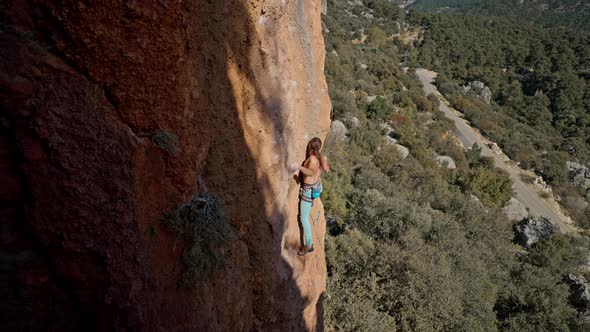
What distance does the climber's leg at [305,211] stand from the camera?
5844 mm

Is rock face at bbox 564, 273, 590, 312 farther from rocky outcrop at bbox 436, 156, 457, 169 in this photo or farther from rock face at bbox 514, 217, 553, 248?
rocky outcrop at bbox 436, 156, 457, 169

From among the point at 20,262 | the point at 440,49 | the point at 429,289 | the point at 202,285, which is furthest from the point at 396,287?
the point at 440,49

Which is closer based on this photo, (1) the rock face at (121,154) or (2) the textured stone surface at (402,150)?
(1) the rock face at (121,154)

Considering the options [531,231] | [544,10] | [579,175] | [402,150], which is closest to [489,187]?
[531,231]

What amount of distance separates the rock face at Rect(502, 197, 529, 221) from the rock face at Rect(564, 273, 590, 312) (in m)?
8.58

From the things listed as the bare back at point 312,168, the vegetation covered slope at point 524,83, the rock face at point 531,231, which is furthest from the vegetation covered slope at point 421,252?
the vegetation covered slope at point 524,83

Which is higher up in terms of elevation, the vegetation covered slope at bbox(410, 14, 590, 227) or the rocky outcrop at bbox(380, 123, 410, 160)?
the rocky outcrop at bbox(380, 123, 410, 160)

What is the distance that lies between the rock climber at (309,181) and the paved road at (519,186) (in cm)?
2568

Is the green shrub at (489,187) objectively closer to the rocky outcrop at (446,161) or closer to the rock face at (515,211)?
the rock face at (515,211)

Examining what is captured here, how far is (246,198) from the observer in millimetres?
4688

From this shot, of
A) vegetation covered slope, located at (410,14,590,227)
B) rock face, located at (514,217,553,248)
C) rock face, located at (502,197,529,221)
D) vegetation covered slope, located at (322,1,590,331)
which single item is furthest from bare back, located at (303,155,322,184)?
vegetation covered slope, located at (410,14,590,227)

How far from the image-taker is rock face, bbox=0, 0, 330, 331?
2.40 metres

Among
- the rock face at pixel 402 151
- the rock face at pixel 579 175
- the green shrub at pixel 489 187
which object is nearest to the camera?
the green shrub at pixel 489 187

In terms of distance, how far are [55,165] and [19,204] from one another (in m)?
0.36
